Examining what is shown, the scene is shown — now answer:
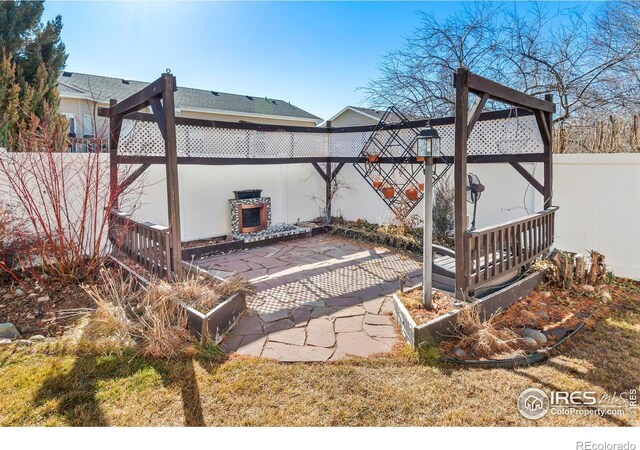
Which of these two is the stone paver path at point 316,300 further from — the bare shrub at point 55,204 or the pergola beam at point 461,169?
the bare shrub at point 55,204

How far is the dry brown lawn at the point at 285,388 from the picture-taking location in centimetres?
234

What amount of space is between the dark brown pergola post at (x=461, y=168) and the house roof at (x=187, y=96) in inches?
474

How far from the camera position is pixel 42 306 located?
14.0ft

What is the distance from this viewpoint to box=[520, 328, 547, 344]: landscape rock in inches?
131

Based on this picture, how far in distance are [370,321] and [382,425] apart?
160 cm

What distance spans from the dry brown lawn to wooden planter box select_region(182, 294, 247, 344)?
33 cm

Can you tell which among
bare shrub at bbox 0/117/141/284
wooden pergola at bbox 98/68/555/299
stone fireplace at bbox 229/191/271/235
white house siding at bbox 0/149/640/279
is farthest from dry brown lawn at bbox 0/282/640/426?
stone fireplace at bbox 229/191/271/235

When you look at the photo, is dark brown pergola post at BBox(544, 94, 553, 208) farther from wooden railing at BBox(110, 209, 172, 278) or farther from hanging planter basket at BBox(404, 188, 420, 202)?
wooden railing at BBox(110, 209, 172, 278)

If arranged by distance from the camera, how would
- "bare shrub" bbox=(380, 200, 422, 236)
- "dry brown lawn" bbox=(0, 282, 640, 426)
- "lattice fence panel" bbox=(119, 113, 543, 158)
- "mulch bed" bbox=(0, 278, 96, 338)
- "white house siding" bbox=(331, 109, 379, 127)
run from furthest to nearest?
"white house siding" bbox=(331, 109, 379, 127), "bare shrub" bbox=(380, 200, 422, 236), "lattice fence panel" bbox=(119, 113, 543, 158), "mulch bed" bbox=(0, 278, 96, 338), "dry brown lawn" bbox=(0, 282, 640, 426)

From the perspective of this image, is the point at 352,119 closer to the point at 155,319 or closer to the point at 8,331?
the point at 155,319

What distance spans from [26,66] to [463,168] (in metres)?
7.91

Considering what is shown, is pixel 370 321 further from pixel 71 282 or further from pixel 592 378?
pixel 71 282
